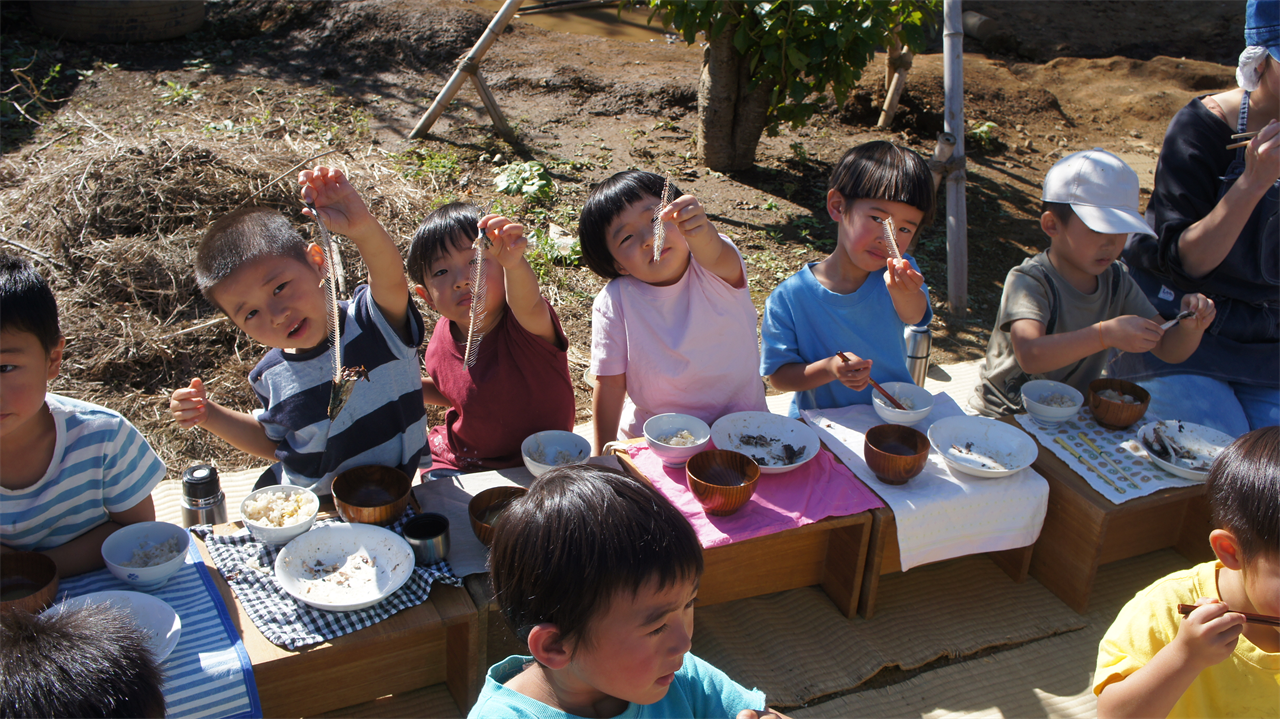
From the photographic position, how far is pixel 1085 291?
3.20 meters

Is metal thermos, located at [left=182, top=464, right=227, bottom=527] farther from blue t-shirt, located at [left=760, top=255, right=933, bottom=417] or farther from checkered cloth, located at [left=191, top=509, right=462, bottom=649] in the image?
blue t-shirt, located at [left=760, top=255, right=933, bottom=417]

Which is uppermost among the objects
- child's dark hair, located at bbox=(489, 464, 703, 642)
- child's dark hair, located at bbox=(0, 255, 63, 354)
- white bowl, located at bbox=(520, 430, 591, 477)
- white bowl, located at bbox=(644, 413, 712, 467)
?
child's dark hair, located at bbox=(0, 255, 63, 354)

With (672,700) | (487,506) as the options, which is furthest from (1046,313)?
(672,700)

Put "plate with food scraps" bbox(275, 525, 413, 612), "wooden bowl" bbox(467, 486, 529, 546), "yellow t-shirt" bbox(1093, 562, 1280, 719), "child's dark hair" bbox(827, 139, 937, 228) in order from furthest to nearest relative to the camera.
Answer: "child's dark hair" bbox(827, 139, 937, 228)
"wooden bowl" bbox(467, 486, 529, 546)
"plate with food scraps" bbox(275, 525, 413, 612)
"yellow t-shirt" bbox(1093, 562, 1280, 719)

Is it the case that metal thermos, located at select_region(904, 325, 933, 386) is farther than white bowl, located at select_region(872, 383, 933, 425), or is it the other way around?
metal thermos, located at select_region(904, 325, 933, 386)

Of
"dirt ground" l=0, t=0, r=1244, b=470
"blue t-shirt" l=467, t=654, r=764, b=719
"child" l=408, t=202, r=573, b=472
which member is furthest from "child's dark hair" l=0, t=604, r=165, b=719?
"dirt ground" l=0, t=0, r=1244, b=470

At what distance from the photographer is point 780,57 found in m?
6.14

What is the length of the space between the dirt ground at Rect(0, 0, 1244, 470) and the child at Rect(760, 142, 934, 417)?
1.62 meters

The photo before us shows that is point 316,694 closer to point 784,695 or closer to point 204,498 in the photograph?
point 204,498

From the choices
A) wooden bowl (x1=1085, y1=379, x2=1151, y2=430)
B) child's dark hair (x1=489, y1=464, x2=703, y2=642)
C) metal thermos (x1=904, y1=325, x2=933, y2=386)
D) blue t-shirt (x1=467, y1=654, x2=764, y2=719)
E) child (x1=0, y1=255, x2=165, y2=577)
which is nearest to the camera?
child's dark hair (x1=489, y1=464, x2=703, y2=642)

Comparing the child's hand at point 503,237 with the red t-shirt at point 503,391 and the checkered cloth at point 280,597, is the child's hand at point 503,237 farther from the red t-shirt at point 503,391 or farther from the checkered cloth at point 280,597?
the checkered cloth at point 280,597

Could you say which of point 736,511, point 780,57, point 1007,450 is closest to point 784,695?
point 736,511

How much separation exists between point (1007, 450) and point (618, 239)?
4.76 ft

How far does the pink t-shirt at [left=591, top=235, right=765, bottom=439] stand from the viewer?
304 centimetres
